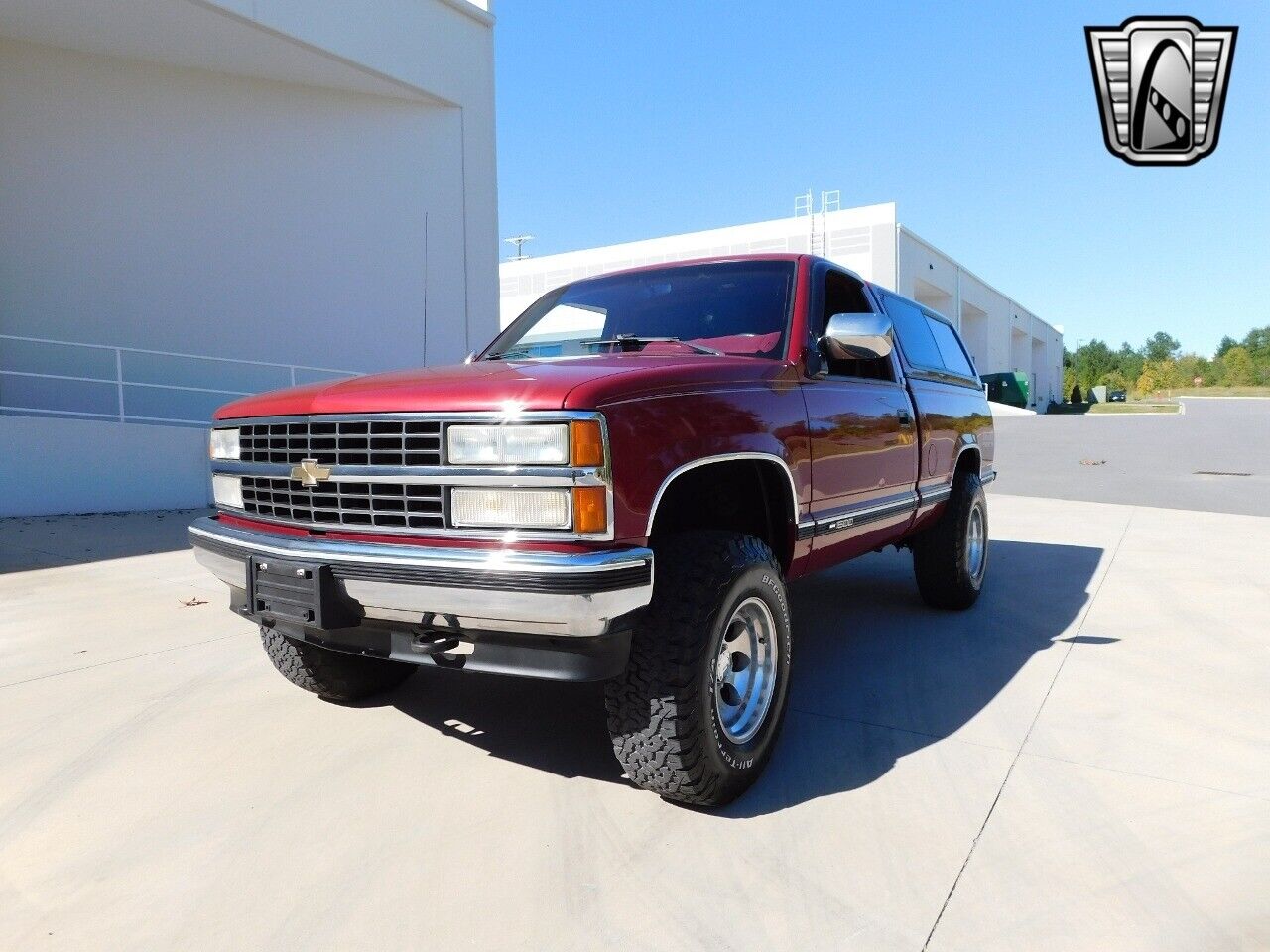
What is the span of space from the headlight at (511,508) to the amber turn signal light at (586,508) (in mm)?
21

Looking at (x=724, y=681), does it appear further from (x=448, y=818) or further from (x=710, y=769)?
(x=448, y=818)

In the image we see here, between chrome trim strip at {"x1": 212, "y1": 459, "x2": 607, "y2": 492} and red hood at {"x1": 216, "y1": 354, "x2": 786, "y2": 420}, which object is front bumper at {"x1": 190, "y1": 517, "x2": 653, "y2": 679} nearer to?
chrome trim strip at {"x1": 212, "y1": 459, "x2": 607, "y2": 492}

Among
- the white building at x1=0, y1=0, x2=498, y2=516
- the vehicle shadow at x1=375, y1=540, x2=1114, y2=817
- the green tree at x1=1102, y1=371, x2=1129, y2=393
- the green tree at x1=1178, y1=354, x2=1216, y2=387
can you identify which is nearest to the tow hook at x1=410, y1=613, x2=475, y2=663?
the vehicle shadow at x1=375, y1=540, x2=1114, y2=817

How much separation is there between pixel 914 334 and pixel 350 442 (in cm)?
360

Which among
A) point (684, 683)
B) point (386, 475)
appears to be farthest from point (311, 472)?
point (684, 683)

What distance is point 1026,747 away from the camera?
122 inches

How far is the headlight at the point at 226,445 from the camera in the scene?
3.21 m

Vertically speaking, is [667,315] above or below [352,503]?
Result: above

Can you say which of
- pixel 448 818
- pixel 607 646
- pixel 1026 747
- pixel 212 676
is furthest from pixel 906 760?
pixel 212 676

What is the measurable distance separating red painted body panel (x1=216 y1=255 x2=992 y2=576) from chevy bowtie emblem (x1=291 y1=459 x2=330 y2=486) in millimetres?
168

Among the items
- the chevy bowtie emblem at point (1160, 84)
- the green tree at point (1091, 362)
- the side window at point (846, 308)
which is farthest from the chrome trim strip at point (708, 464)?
the green tree at point (1091, 362)

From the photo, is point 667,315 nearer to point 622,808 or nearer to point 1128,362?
point 622,808

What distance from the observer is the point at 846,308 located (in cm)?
433

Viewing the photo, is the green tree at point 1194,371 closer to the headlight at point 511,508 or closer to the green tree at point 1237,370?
the green tree at point 1237,370
